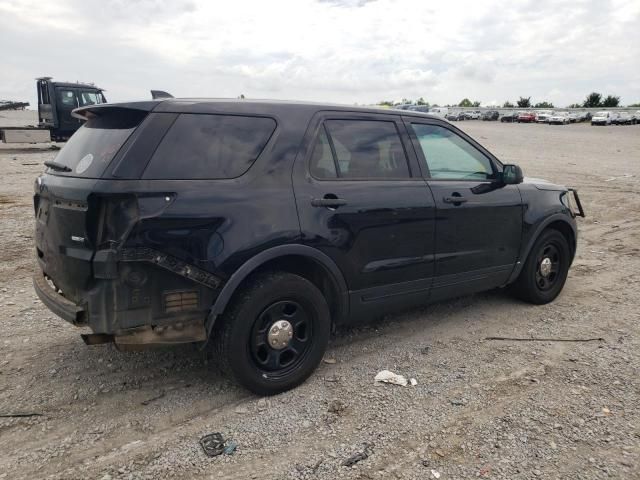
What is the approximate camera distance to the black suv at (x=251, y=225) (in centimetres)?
292

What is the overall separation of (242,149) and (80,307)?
1.34 m

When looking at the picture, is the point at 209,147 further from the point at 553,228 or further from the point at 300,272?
the point at 553,228

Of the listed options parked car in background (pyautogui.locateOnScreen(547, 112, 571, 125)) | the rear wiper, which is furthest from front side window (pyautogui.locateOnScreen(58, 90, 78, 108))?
parked car in background (pyautogui.locateOnScreen(547, 112, 571, 125))

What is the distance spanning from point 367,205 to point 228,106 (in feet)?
3.80

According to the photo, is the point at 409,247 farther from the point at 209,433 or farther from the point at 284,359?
the point at 209,433

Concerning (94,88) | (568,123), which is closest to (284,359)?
(94,88)

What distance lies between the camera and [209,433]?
3049 millimetres

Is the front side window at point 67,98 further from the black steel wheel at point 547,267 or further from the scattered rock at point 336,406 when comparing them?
the scattered rock at point 336,406

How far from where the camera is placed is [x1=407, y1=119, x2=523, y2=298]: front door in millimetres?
4203

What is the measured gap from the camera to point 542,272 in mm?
5156

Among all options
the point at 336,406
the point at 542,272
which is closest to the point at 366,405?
the point at 336,406

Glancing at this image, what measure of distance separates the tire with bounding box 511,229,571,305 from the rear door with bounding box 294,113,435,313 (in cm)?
140

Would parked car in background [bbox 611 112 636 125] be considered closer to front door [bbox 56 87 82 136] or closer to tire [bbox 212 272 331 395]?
front door [bbox 56 87 82 136]

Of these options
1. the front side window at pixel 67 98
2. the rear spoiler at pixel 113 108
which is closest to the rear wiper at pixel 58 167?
the rear spoiler at pixel 113 108
